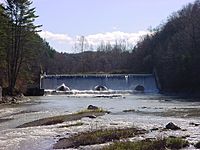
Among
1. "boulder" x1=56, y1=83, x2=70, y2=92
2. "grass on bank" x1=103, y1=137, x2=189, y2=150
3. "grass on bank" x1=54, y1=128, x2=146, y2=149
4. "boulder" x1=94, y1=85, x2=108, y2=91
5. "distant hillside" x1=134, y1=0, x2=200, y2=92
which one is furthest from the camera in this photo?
"boulder" x1=94, y1=85, x2=108, y2=91

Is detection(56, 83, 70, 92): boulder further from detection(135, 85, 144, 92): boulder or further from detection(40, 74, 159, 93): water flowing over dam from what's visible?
detection(135, 85, 144, 92): boulder

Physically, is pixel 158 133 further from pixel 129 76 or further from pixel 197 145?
pixel 129 76

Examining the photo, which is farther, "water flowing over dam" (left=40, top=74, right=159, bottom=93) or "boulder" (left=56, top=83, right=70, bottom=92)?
"water flowing over dam" (left=40, top=74, right=159, bottom=93)

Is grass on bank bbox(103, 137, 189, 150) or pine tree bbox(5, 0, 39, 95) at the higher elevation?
pine tree bbox(5, 0, 39, 95)

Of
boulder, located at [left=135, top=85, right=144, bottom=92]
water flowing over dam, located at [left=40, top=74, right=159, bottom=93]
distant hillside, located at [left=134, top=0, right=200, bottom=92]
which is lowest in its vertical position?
boulder, located at [left=135, top=85, right=144, bottom=92]

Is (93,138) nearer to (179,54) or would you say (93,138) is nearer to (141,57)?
(179,54)

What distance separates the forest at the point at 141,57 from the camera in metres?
76.2

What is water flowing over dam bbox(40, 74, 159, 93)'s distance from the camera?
104m

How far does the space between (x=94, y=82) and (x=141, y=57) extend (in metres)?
34.0

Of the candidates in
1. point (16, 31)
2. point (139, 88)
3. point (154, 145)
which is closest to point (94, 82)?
point (139, 88)

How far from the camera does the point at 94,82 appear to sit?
4126 inches

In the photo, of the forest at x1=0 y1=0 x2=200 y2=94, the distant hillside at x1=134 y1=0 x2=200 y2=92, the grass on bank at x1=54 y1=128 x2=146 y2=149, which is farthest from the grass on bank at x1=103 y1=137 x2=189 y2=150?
the distant hillside at x1=134 y1=0 x2=200 y2=92

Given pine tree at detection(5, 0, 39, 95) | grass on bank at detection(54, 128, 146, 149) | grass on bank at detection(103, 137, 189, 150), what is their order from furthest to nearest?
pine tree at detection(5, 0, 39, 95), grass on bank at detection(54, 128, 146, 149), grass on bank at detection(103, 137, 189, 150)

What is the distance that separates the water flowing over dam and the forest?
3.11 meters
